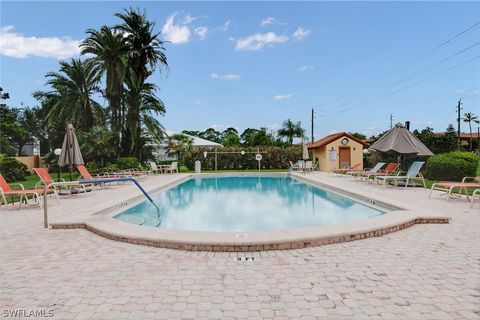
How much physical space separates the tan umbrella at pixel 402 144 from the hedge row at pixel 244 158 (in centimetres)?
1467

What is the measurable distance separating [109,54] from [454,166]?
20.6 meters

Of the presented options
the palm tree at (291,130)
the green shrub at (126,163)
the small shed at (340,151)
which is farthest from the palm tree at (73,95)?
the palm tree at (291,130)

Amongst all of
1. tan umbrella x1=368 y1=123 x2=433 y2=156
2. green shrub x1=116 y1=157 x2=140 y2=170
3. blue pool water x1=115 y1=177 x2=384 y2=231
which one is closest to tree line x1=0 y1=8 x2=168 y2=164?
green shrub x1=116 y1=157 x2=140 y2=170

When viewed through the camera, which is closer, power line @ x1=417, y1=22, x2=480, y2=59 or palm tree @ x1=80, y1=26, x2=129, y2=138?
power line @ x1=417, y1=22, x2=480, y2=59

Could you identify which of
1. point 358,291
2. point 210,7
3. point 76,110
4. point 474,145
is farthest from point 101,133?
point 474,145

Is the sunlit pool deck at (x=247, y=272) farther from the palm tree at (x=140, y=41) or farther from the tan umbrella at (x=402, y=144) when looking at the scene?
the palm tree at (x=140, y=41)

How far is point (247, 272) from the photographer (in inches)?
154

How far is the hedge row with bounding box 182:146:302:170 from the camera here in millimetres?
27953

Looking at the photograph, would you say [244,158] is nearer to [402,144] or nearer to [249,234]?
[402,144]

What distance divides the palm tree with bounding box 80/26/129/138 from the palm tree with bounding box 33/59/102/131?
1242 mm

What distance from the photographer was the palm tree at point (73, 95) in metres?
23.1

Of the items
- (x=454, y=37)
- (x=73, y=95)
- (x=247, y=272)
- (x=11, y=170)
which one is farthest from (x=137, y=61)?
(x=247, y=272)

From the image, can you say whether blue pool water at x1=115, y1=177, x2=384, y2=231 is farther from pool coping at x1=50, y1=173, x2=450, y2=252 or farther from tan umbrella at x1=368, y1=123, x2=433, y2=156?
tan umbrella at x1=368, y1=123, x2=433, y2=156

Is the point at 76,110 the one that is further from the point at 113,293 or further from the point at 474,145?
the point at 474,145
